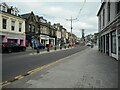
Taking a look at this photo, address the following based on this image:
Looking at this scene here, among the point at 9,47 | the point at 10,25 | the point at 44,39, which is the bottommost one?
the point at 9,47

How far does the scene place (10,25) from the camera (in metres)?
36.7

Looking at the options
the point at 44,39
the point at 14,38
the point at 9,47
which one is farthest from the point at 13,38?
the point at 44,39

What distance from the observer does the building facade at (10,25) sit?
113 ft

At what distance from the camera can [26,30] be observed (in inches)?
1778

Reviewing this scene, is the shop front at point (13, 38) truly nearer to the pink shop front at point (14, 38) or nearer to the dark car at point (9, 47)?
the pink shop front at point (14, 38)

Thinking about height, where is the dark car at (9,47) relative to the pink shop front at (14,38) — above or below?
below

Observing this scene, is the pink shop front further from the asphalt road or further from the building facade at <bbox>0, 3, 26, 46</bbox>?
the asphalt road

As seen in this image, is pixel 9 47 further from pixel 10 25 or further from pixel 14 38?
pixel 14 38

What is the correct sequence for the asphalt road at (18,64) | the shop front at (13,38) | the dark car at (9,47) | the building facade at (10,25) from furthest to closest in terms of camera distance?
the shop front at (13,38) < the building facade at (10,25) < the dark car at (9,47) < the asphalt road at (18,64)

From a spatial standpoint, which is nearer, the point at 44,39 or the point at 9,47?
the point at 9,47

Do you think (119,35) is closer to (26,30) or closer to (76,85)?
(76,85)

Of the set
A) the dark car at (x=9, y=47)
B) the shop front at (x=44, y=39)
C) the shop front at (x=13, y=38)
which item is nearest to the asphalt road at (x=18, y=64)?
the dark car at (x=9, y=47)

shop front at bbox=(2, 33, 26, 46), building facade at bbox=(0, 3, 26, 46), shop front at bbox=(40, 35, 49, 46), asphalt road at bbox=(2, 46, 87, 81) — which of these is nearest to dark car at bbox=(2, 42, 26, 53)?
building facade at bbox=(0, 3, 26, 46)

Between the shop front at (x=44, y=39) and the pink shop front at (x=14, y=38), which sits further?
the shop front at (x=44, y=39)
